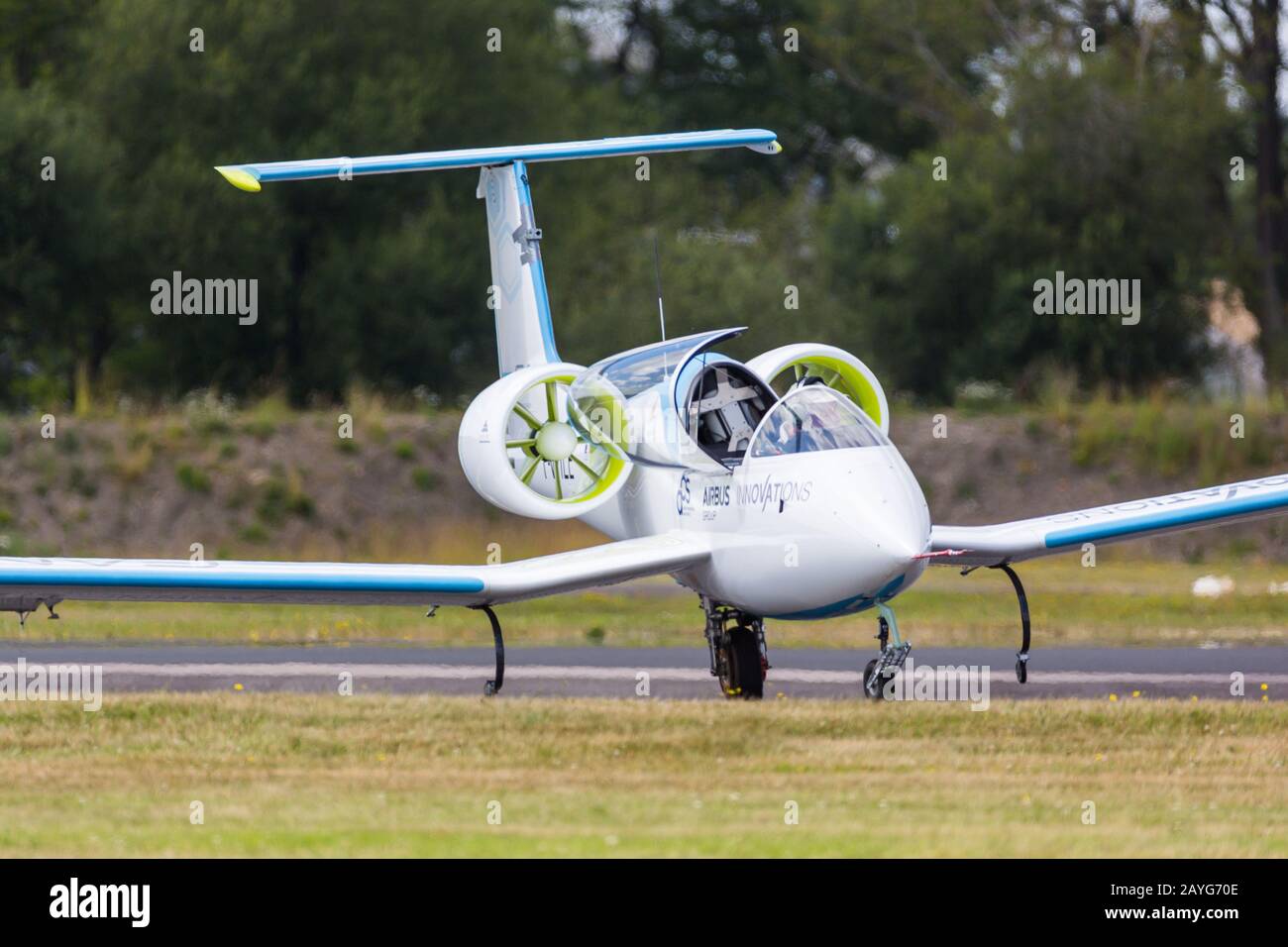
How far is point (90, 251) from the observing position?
38.2 meters

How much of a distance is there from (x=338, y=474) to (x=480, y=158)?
1552 centimetres

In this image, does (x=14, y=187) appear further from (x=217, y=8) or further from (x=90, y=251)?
(x=217, y=8)

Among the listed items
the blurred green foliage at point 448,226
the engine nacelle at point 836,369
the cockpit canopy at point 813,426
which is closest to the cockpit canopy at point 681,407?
the cockpit canopy at point 813,426

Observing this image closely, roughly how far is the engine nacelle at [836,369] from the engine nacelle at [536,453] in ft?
4.93

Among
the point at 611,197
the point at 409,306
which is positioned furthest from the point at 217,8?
the point at 611,197

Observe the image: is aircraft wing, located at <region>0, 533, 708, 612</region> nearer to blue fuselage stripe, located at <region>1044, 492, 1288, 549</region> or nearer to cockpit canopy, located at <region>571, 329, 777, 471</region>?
cockpit canopy, located at <region>571, 329, 777, 471</region>

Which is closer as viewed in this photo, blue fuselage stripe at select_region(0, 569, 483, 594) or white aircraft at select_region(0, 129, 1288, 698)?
blue fuselage stripe at select_region(0, 569, 483, 594)

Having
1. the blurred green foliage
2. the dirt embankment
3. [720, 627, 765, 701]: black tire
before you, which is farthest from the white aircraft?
the blurred green foliage

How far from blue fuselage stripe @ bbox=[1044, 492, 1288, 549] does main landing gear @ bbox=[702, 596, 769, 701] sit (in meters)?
2.20

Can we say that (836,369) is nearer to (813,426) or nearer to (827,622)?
(813,426)

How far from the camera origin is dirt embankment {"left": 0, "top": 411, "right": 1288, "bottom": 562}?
1268 inches

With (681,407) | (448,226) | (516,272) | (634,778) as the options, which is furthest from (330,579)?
(448,226)

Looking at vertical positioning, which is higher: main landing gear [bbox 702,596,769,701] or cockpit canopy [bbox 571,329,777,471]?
cockpit canopy [bbox 571,329,777,471]

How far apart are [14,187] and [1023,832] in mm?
29966
